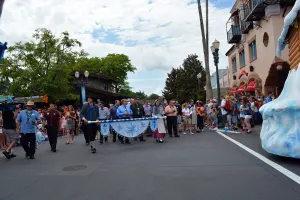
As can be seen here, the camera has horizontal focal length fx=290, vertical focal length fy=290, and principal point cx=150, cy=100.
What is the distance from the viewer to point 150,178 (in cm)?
578

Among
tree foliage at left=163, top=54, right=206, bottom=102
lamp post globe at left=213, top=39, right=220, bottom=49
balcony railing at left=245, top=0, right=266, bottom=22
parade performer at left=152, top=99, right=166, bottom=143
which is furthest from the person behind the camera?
tree foliage at left=163, top=54, right=206, bottom=102

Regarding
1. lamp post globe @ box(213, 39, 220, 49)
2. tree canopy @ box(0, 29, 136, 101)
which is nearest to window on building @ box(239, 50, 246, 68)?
lamp post globe @ box(213, 39, 220, 49)

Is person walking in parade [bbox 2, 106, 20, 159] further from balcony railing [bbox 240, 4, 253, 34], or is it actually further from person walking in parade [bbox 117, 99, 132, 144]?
balcony railing [bbox 240, 4, 253, 34]

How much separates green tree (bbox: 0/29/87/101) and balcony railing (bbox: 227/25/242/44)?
15.0m

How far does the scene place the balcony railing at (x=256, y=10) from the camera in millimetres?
19173

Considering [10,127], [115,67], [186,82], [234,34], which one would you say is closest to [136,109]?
[10,127]

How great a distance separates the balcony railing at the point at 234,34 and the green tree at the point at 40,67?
15.0m

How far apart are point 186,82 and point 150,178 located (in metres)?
46.3

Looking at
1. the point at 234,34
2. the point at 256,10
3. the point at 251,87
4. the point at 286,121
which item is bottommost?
the point at 286,121

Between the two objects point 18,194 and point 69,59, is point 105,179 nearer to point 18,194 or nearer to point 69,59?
point 18,194

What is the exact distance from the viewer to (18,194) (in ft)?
17.0

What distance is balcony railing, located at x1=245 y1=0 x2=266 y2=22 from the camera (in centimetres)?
1917

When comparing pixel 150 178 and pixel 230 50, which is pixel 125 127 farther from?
pixel 230 50

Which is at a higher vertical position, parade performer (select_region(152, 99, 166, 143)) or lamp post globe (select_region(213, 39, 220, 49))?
lamp post globe (select_region(213, 39, 220, 49))
